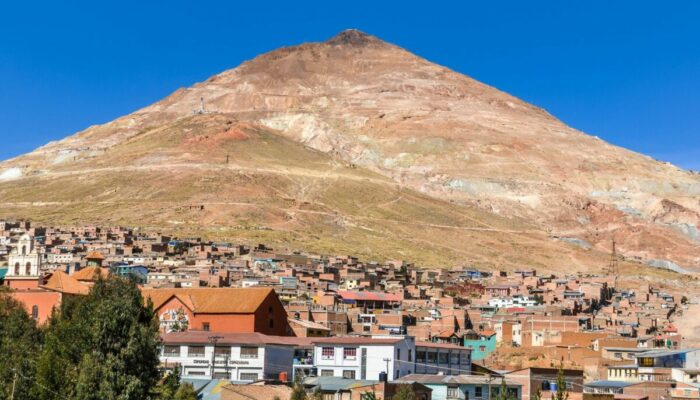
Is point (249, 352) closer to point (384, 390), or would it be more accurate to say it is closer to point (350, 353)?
point (350, 353)

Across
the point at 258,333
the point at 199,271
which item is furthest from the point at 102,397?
the point at 199,271

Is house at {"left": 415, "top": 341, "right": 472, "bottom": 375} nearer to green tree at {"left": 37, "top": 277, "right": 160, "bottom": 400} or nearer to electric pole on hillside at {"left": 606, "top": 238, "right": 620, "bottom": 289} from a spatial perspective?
green tree at {"left": 37, "top": 277, "right": 160, "bottom": 400}

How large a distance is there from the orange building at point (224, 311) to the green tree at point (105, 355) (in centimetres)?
1817

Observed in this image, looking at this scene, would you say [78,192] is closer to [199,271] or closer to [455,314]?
[199,271]

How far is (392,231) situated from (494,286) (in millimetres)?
59042

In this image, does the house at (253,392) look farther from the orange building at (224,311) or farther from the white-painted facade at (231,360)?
the orange building at (224,311)

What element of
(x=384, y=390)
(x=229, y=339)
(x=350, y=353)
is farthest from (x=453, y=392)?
(x=229, y=339)

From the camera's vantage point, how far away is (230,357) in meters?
58.7

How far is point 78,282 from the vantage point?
7775 centimetres

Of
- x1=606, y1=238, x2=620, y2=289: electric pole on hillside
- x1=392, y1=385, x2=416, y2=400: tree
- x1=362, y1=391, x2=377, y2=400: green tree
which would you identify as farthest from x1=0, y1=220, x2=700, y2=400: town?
x1=606, y1=238, x2=620, y2=289: electric pole on hillside

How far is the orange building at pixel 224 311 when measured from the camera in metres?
68.6

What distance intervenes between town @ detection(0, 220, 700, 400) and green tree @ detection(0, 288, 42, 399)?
4693mm

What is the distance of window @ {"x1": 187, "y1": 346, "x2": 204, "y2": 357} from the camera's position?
59.5 m

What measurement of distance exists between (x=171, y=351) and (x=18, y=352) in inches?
401
